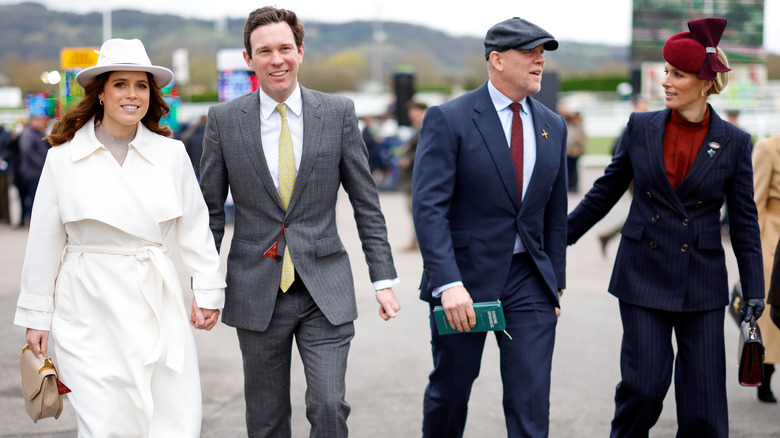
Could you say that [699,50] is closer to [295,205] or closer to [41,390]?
[295,205]

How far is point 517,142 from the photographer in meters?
3.91

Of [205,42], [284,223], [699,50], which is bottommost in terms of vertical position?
[284,223]

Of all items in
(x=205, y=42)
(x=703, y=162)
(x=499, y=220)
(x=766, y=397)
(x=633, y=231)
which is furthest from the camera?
(x=205, y=42)

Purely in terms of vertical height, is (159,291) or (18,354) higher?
(159,291)

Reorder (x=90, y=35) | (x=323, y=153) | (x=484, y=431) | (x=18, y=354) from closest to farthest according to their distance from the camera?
1. (x=323, y=153)
2. (x=484, y=431)
3. (x=18, y=354)
4. (x=90, y=35)

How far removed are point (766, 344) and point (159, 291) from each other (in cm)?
363

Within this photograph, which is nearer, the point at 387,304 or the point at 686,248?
the point at 387,304

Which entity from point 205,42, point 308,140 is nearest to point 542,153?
point 308,140

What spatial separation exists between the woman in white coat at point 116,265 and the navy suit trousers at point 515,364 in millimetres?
1039

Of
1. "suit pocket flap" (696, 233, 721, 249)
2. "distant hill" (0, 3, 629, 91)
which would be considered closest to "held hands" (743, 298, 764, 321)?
"suit pocket flap" (696, 233, 721, 249)

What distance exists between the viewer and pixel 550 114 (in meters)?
4.04

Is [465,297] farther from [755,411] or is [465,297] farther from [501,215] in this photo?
[755,411]

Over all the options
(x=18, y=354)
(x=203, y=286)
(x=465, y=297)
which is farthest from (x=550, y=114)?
(x=18, y=354)

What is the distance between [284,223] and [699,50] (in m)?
1.98
